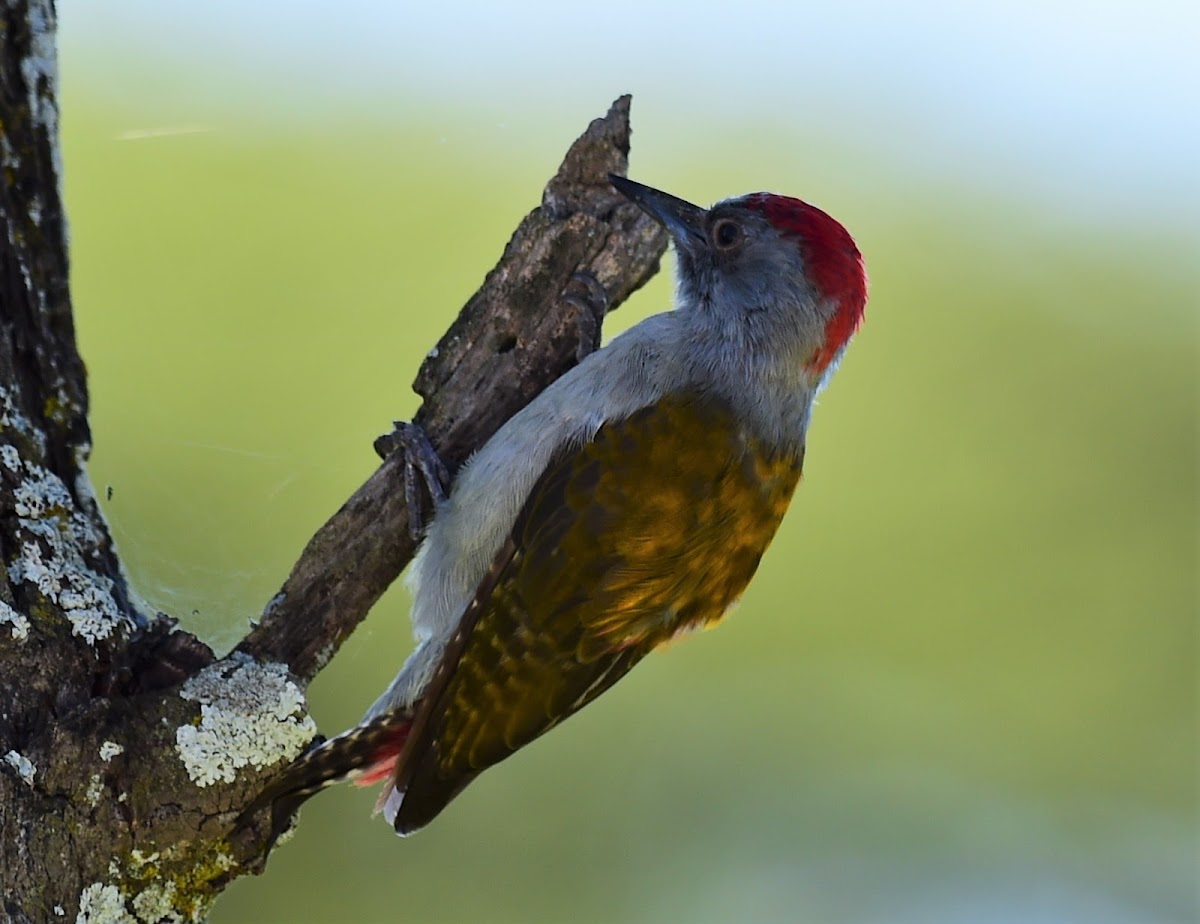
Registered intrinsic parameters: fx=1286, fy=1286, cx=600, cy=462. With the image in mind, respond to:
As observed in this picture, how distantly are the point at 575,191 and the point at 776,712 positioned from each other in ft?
8.52

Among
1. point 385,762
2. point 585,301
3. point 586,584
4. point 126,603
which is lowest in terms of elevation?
point 385,762

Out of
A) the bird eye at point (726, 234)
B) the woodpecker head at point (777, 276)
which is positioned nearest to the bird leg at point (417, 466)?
the woodpecker head at point (777, 276)

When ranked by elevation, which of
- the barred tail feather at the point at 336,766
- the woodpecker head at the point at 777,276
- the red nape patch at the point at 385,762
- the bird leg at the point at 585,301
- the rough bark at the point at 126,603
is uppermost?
the woodpecker head at the point at 777,276

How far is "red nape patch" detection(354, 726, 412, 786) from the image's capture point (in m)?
3.12

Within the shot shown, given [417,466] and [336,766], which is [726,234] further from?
[336,766]

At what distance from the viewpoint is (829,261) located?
3.51 m

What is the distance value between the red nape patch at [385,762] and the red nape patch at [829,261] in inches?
58.5

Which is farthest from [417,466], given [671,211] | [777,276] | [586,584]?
[777,276]

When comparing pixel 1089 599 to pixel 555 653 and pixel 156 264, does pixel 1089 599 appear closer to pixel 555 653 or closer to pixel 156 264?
pixel 555 653

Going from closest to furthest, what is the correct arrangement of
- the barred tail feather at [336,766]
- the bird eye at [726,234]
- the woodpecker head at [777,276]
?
the barred tail feather at [336,766] → the woodpecker head at [777,276] → the bird eye at [726,234]

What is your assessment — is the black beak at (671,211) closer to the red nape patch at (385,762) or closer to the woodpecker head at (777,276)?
the woodpecker head at (777,276)

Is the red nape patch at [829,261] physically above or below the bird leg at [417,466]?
above

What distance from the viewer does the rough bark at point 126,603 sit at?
2.40m

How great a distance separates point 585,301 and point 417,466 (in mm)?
565
